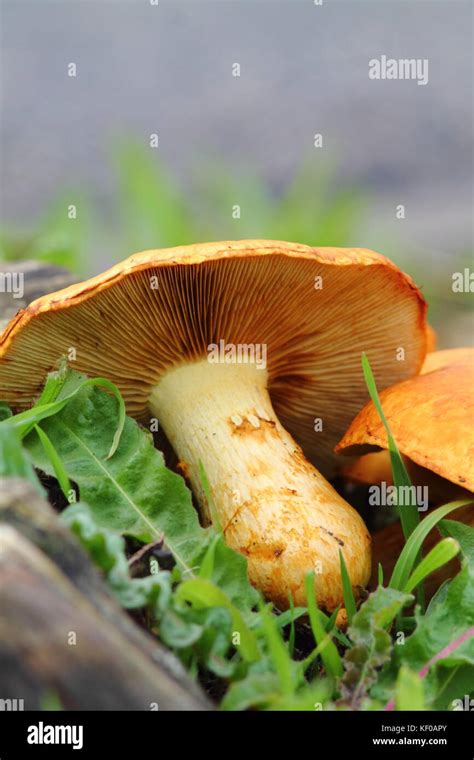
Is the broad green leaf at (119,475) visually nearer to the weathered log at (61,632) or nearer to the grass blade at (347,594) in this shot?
the grass blade at (347,594)

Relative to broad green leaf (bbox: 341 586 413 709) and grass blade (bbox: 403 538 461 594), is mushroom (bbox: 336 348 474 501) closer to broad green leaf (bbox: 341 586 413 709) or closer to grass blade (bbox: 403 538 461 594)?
grass blade (bbox: 403 538 461 594)

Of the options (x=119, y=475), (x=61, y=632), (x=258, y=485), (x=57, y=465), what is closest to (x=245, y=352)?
(x=258, y=485)

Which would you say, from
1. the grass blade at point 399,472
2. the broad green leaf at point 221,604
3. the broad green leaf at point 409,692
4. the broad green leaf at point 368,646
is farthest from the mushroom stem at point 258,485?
the broad green leaf at point 409,692

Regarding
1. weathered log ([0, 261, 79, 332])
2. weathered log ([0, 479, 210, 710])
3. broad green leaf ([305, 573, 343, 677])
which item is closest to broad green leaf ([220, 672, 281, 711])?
weathered log ([0, 479, 210, 710])

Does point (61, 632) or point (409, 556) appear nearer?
point (61, 632)

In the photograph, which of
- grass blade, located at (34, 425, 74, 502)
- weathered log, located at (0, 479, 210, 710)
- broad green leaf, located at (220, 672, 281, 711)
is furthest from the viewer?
grass blade, located at (34, 425, 74, 502)

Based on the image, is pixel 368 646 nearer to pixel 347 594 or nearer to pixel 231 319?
pixel 347 594
